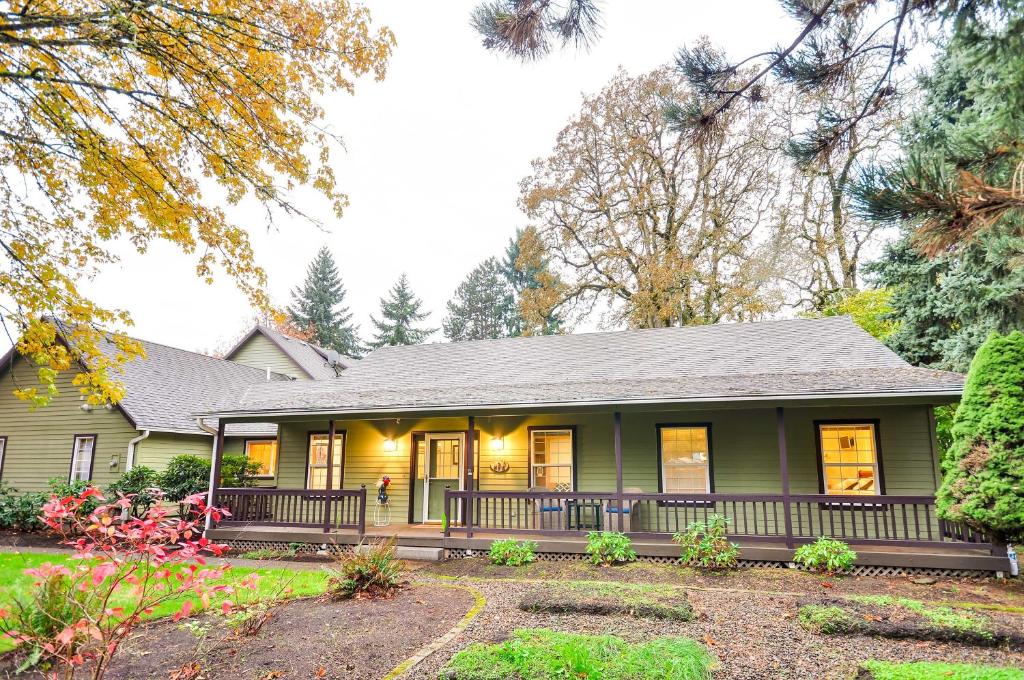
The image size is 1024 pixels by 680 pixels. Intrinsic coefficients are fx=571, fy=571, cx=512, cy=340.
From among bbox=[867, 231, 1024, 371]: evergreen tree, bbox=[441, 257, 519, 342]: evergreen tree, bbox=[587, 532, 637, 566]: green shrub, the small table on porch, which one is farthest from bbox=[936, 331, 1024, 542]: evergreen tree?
bbox=[441, 257, 519, 342]: evergreen tree

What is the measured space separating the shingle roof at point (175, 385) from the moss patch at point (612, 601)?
402 inches

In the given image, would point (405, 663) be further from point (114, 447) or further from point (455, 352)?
point (114, 447)

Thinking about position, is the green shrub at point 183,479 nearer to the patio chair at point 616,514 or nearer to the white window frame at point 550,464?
the white window frame at point 550,464

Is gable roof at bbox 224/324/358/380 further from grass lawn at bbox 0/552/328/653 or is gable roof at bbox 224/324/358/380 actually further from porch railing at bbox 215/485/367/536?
grass lawn at bbox 0/552/328/653

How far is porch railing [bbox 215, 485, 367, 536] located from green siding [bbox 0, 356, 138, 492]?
5.08 meters

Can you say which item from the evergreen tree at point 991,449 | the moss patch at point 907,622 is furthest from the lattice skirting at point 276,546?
the evergreen tree at point 991,449

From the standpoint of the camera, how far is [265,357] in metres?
23.2

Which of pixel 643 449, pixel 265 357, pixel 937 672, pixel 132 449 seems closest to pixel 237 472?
pixel 132 449

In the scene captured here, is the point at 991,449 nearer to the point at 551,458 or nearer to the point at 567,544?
the point at 567,544

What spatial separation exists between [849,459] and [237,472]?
1350 centimetres

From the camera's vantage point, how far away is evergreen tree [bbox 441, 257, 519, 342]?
144 feet

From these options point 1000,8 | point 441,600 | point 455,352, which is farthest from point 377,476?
point 1000,8

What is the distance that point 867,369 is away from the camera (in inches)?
402

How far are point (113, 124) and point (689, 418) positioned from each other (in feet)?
32.6
